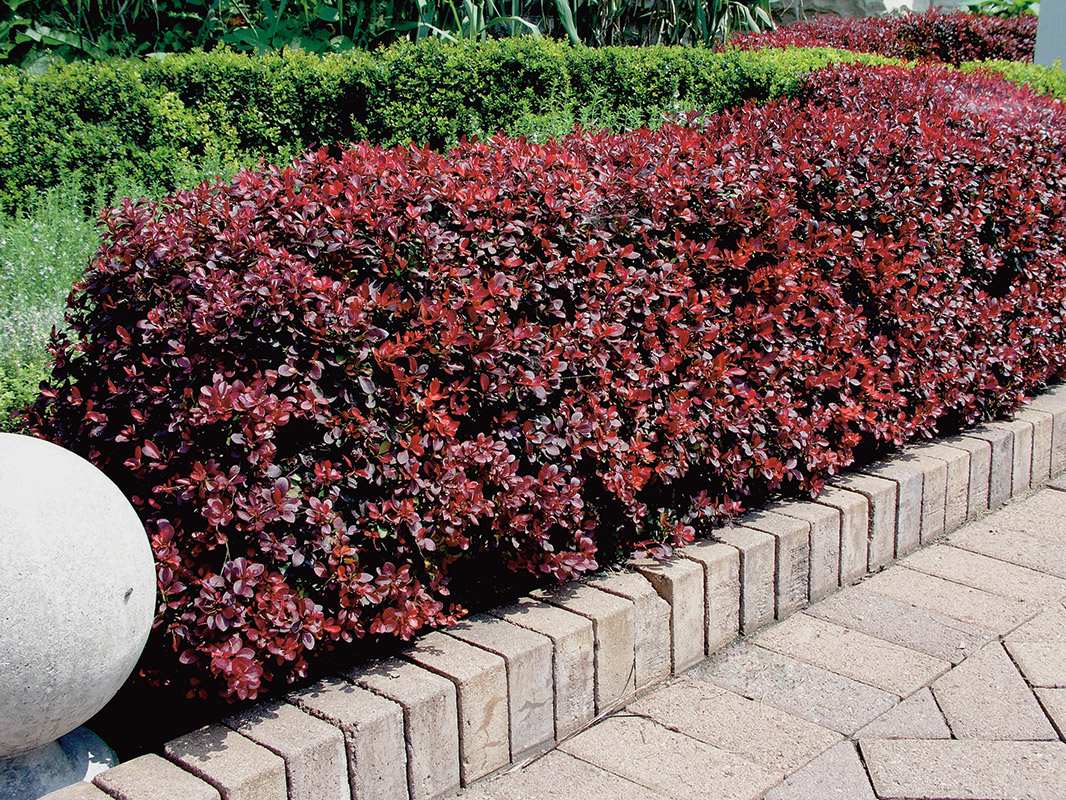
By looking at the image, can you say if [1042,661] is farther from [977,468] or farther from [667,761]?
[667,761]

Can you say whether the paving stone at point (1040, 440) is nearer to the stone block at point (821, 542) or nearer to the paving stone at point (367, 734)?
the stone block at point (821, 542)

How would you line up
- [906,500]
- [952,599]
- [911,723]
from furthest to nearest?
[906,500], [952,599], [911,723]

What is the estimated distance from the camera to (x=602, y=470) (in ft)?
9.64

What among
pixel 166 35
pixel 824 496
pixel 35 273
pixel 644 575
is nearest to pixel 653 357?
pixel 644 575

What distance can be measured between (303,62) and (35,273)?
252 cm

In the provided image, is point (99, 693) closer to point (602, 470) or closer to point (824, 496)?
point (602, 470)

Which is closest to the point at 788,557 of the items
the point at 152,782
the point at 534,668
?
the point at 534,668

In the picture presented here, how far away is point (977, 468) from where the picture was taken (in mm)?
4066

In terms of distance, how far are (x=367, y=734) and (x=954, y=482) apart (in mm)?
2704

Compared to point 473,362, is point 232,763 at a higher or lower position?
lower

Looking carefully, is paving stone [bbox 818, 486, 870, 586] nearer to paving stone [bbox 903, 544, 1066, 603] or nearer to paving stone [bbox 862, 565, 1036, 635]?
paving stone [bbox 862, 565, 1036, 635]

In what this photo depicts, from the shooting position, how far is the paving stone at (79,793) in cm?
195

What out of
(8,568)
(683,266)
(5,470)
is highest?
(683,266)

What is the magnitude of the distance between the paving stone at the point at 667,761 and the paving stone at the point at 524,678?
11 centimetres
